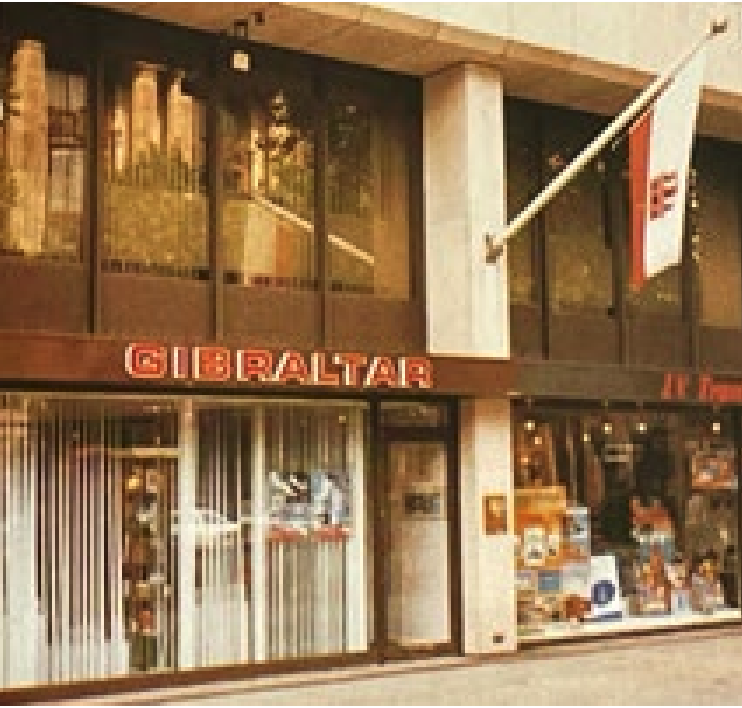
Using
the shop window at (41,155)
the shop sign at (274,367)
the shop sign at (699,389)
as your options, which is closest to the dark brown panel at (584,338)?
the shop sign at (699,389)

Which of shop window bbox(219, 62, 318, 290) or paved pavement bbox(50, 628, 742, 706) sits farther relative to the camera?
shop window bbox(219, 62, 318, 290)

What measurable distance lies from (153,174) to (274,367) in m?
2.43

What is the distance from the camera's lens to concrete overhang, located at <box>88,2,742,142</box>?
1288cm

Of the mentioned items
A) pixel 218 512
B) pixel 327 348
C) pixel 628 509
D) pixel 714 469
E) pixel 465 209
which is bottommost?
pixel 628 509

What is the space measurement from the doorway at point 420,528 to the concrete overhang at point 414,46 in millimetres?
3876

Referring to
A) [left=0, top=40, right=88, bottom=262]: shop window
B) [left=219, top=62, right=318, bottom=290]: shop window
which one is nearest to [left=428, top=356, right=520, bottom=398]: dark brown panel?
[left=219, top=62, right=318, bottom=290]: shop window

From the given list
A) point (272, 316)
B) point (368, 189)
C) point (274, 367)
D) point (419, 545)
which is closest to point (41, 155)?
point (272, 316)

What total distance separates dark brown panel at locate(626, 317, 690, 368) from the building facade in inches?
1.5

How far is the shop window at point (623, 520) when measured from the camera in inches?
609

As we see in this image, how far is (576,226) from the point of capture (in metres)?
16.3

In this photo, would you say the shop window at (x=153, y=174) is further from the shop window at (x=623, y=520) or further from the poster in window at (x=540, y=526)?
the poster in window at (x=540, y=526)

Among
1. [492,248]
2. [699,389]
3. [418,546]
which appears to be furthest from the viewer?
[699,389]

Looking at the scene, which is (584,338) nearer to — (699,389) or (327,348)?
(699,389)

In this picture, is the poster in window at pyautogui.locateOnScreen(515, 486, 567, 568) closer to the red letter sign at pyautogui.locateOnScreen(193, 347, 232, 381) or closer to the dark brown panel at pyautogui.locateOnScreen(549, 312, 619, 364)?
the dark brown panel at pyautogui.locateOnScreen(549, 312, 619, 364)
